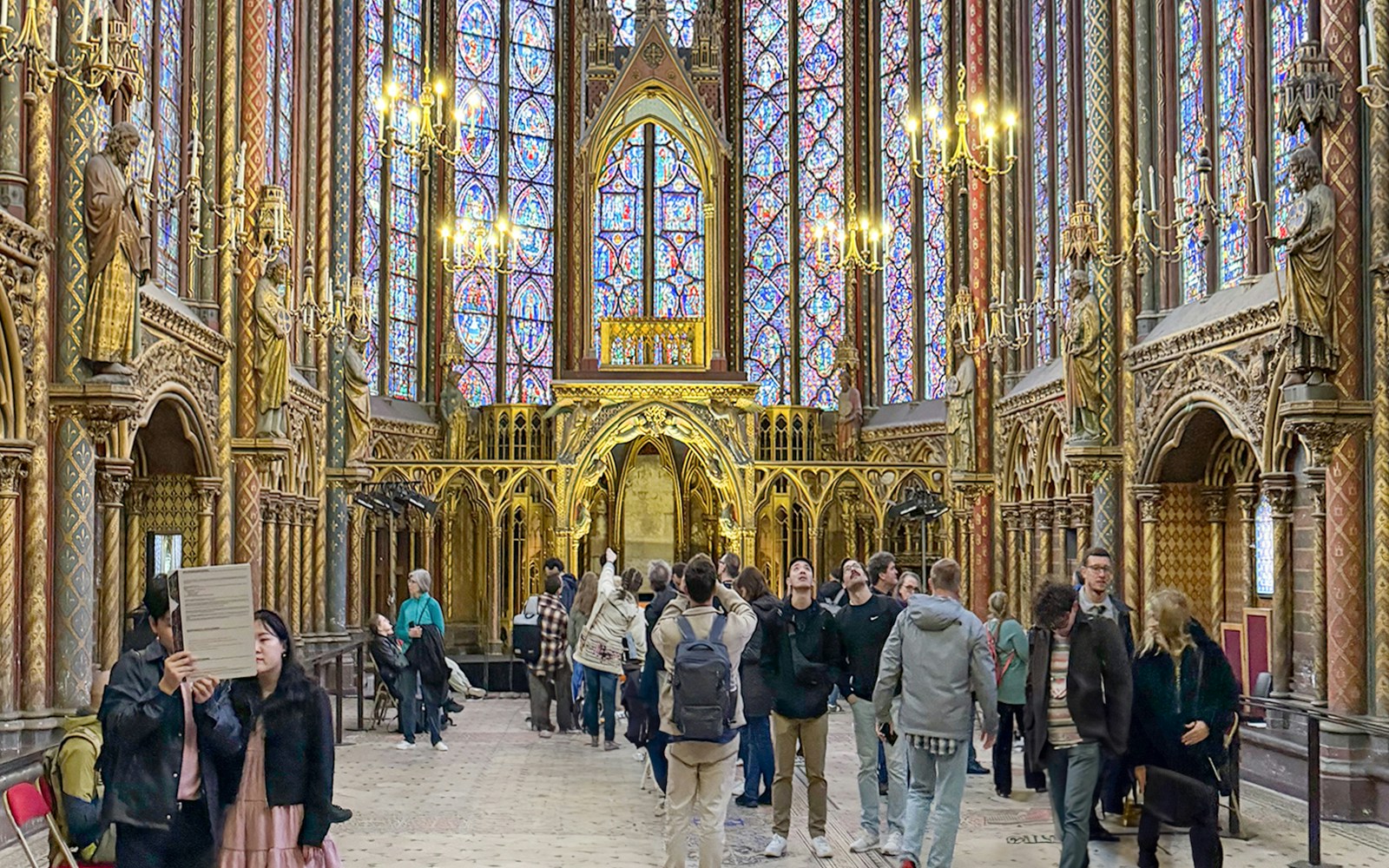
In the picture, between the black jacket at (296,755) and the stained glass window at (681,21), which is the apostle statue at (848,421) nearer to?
the stained glass window at (681,21)

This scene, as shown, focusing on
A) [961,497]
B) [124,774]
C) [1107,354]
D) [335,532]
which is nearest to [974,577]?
[961,497]

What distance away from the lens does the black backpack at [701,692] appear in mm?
8711

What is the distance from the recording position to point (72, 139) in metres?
12.1

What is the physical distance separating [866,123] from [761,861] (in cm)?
2192

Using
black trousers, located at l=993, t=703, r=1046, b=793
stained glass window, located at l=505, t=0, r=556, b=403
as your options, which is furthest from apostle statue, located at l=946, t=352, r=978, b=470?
black trousers, located at l=993, t=703, r=1046, b=793

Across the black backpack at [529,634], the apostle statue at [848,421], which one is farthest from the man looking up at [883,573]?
the apostle statue at [848,421]

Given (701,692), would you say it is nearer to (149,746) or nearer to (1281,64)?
(149,746)

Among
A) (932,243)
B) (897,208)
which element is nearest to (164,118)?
(932,243)

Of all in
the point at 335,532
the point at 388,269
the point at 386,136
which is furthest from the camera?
the point at 388,269

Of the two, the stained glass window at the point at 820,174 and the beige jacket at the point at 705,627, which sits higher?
the stained glass window at the point at 820,174

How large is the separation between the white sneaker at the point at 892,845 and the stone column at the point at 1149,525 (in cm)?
745

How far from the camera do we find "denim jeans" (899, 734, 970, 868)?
8.84m

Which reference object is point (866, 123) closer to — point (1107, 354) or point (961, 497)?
point (961, 497)

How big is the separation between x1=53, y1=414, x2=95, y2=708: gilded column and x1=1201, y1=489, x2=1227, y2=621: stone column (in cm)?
1081
